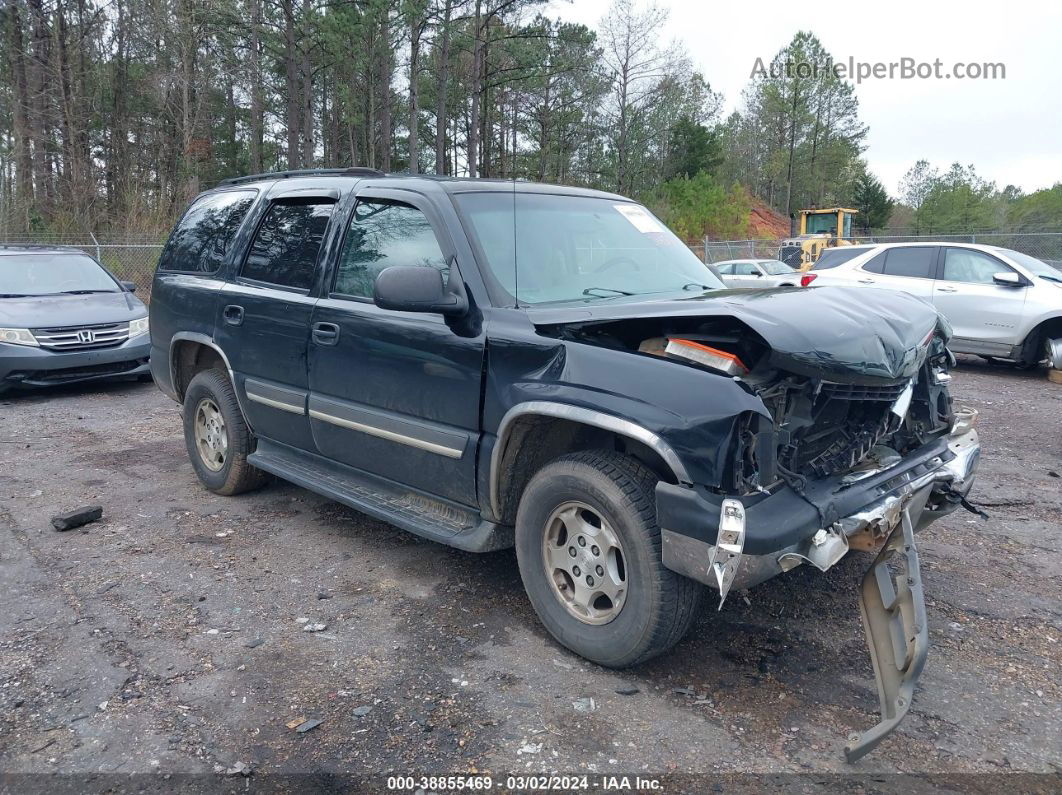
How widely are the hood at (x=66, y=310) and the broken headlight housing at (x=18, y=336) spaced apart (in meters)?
0.05

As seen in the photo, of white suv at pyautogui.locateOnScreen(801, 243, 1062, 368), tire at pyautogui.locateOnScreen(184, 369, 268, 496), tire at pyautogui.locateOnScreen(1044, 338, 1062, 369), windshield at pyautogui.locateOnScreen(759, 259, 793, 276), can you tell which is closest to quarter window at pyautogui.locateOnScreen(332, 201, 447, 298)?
tire at pyautogui.locateOnScreen(184, 369, 268, 496)

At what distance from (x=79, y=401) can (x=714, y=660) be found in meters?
7.97

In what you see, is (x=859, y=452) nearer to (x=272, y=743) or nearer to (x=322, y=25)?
(x=272, y=743)

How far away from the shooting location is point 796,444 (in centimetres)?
290

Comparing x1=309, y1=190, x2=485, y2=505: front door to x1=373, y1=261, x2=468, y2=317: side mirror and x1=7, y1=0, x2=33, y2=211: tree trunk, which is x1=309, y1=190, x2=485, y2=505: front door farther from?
x1=7, y1=0, x2=33, y2=211: tree trunk

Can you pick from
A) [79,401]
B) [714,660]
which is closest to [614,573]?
[714,660]

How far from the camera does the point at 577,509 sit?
3.10 metres

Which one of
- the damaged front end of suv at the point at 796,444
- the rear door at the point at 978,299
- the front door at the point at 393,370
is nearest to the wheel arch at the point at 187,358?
the front door at the point at 393,370

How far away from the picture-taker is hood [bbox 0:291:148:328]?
8.40 metres

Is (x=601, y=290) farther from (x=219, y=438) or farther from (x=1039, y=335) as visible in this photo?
(x=1039, y=335)

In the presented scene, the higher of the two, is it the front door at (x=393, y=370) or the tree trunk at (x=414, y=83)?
the tree trunk at (x=414, y=83)

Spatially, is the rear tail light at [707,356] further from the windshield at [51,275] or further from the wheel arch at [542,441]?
the windshield at [51,275]

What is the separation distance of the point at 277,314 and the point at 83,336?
5.47 m

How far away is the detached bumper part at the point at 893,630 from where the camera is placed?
8.15ft
